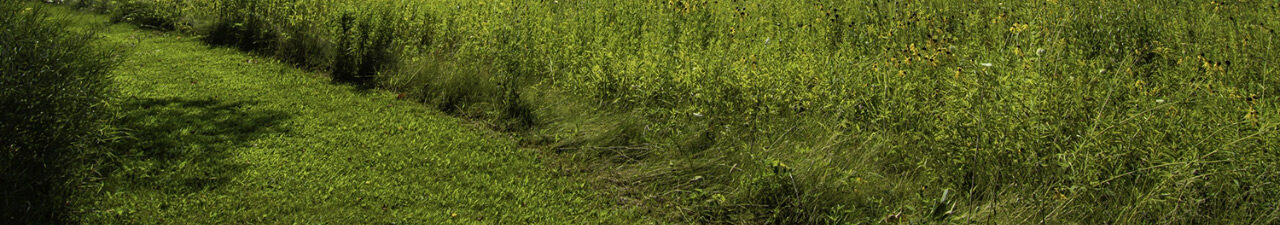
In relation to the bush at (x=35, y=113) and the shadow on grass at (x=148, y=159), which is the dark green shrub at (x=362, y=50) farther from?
the bush at (x=35, y=113)

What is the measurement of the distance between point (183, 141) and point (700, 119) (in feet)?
10.6

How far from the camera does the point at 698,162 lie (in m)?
4.38

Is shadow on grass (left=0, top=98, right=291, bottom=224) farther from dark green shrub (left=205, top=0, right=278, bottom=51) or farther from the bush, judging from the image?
dark green shrub (left=205, top=0, right=278, bottom=51)

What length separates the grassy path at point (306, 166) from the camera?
12.6 feet

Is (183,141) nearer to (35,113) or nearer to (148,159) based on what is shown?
(148,159)

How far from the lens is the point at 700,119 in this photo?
4.75 metres

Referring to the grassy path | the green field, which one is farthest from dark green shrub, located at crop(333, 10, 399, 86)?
the grassy path

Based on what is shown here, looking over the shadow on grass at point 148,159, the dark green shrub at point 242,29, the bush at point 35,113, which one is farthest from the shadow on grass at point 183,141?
the dark green shrub at point 242,29

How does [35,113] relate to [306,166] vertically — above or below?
above

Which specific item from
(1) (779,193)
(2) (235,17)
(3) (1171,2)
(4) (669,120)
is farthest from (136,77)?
(3) (1171,2)

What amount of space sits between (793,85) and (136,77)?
17.8 ft

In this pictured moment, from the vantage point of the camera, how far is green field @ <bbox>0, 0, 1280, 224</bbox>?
356 cm

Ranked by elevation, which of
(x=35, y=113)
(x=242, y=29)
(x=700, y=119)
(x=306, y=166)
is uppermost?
(x=35, y=113)

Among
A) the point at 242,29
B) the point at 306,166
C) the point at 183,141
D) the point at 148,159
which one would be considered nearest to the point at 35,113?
the point at 148,159
